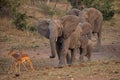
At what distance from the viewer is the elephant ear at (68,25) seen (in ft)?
43.7

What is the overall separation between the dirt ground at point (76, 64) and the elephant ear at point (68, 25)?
1.03 metres

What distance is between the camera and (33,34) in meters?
22.8

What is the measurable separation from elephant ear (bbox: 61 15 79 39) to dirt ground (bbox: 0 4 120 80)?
40.5 inches

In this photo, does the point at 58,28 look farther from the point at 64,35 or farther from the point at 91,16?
the point at 91,16

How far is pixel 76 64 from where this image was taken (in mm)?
11961

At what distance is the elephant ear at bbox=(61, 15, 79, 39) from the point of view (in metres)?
13.3

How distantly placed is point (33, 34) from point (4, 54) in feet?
19.3

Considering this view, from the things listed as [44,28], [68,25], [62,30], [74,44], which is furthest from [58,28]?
[74,44]

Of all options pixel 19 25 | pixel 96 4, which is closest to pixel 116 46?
pixel 19 25

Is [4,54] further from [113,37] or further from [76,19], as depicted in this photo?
[113,37]

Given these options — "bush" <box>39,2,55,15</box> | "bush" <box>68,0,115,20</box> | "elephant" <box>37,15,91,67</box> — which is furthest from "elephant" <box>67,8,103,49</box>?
"bush" <box>39,2,55,15</box>

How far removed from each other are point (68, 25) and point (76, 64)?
186 cm

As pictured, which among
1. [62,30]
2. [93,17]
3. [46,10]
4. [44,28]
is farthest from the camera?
[46,10]

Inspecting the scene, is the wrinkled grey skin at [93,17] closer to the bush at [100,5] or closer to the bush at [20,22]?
the bush at [20,22]
